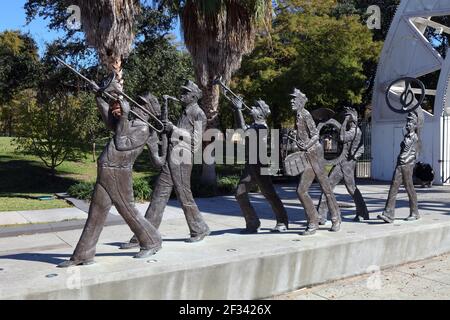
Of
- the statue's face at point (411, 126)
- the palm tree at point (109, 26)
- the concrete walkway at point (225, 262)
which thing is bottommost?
the concrete walkway at point (225, 262)

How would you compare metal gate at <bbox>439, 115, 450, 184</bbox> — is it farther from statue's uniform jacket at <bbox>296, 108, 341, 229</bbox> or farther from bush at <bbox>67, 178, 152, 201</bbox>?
statue's uniform jacket at <bbox>296, 108, 341, 229</bbox>

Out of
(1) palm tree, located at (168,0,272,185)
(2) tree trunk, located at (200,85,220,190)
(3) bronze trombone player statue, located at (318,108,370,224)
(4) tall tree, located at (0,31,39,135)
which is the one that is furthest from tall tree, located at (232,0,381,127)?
(3) bronze trombone player statue, located at (318,108,370,224)

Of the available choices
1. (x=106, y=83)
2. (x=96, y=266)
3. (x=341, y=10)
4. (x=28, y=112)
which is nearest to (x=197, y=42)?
(x=28, y=112)

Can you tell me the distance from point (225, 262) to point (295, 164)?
221 cm

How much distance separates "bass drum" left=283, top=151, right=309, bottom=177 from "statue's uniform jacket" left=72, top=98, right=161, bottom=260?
2311 millimetres

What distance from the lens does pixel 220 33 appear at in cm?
1427

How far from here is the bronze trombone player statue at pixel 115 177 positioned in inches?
216

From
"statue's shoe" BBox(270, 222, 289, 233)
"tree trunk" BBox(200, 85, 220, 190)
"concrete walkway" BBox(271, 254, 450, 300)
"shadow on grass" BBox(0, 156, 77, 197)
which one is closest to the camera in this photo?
"concrete walkway" BBox(271, 254, 450, 300)

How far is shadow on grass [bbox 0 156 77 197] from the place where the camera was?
623 inches

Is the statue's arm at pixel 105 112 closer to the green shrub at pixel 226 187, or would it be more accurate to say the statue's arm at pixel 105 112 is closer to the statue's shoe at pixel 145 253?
the statue's shoe at pixel 145 253

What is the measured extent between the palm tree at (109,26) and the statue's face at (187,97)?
6.11 metres

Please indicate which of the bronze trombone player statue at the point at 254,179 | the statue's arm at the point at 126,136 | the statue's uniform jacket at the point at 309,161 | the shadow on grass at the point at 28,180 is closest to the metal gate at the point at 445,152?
the statue's uniform jacket at the point at 309,161

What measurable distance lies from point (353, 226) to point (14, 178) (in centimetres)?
1299
